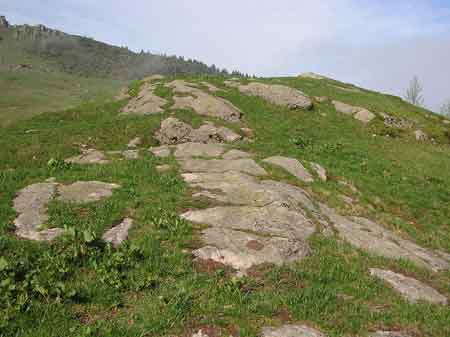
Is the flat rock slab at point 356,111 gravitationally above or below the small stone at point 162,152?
above

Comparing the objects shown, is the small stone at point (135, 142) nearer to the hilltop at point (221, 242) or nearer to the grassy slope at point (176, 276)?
the hilltop at point (221, 242)

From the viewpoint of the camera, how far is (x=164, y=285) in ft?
31.4

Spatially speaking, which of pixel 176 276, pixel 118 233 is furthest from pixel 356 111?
pixel 176 276

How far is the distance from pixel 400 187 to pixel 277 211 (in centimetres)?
1252

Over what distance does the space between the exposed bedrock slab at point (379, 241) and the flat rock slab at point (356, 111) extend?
83.5ft

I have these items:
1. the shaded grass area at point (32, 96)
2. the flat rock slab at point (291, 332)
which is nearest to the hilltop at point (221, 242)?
the flat rock slab at point (291, 332)

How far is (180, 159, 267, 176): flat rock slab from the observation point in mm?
19016

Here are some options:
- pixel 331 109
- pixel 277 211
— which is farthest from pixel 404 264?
pixel 331 109

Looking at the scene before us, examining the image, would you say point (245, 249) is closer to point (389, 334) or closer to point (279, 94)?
point (389, 334)

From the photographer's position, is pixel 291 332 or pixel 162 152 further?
pixel 162 152

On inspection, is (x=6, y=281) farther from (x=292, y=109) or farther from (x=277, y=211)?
(x=292, y=109)

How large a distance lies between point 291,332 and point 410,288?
176 inches

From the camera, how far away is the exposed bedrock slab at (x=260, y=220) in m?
12.7

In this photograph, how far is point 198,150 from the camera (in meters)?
23.4
